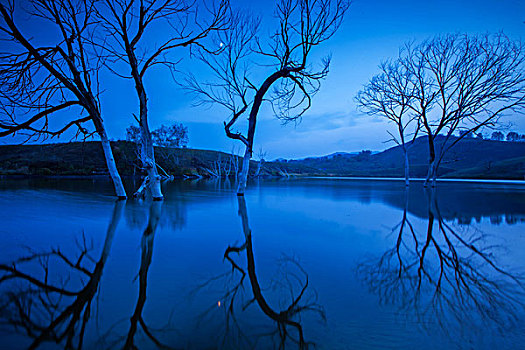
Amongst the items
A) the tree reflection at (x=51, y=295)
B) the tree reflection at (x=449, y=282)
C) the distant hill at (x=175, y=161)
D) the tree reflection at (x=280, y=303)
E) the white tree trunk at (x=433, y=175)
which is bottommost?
the tree reflection at (x=449, y=282)

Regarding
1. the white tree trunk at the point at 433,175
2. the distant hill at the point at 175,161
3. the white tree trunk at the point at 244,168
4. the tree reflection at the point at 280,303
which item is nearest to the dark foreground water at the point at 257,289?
the tree reflection at the point at 280,303

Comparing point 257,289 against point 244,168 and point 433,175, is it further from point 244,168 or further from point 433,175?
point 433,175

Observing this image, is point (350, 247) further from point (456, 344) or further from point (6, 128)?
point (6, 128)

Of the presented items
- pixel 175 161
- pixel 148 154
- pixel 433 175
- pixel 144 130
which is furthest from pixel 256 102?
pixel 175 161

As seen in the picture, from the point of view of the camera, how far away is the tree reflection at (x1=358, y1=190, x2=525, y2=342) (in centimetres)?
201

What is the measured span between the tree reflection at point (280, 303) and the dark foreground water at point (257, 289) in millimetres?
12

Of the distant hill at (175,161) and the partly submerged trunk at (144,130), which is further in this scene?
the distant hill at (175,161)

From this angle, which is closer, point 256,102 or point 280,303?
point 280,303

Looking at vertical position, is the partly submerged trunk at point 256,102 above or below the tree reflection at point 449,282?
above

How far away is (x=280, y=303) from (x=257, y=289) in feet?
1.08

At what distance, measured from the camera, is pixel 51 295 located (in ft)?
7.21

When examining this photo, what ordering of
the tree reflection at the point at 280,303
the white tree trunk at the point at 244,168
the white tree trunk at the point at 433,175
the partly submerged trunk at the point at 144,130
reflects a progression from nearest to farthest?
the tree reflection at the point at 280,303
the partly submerged trunk at the point at 144,130
the white tree trunk at the point at 244,168
the white tree trunk at the point at 433,175

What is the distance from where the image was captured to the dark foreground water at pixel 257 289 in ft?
5.57

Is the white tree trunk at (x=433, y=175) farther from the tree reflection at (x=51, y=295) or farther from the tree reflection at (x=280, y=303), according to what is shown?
the tree reflection at (x=51, y=295)
